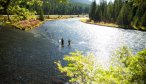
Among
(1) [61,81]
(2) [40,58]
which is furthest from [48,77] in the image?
(2) [40,58]

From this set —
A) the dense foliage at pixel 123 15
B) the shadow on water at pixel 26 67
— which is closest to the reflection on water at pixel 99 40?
the shadow on water at pixel 26 67

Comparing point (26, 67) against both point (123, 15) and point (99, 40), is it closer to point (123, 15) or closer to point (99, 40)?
point (99, 40)

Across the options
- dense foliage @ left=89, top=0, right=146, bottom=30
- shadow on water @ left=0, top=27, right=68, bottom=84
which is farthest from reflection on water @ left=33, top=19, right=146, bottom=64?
dense foliage @ left=89, top=0, right=146, bottom=30

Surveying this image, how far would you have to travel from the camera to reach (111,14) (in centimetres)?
14375

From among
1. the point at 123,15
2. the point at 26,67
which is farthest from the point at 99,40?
the point at 123,15

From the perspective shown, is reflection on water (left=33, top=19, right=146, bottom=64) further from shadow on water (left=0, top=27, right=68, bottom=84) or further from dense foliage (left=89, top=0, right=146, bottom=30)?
dense foliage (left=89, top=0, right=146, bottom=30)

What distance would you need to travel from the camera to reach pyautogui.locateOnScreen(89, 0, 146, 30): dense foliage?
115688mm

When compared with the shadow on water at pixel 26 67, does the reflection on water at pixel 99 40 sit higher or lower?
lower

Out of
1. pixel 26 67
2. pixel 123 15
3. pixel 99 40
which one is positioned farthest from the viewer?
pixel 123 15

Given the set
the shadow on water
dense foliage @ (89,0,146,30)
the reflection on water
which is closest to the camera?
the shadow on water

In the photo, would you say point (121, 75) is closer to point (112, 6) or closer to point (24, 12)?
point (24, 12)

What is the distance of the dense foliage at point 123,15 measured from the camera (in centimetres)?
11569

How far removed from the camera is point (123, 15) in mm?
126000

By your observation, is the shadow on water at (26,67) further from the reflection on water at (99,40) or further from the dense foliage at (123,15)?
the dense foliage at (123,15)
